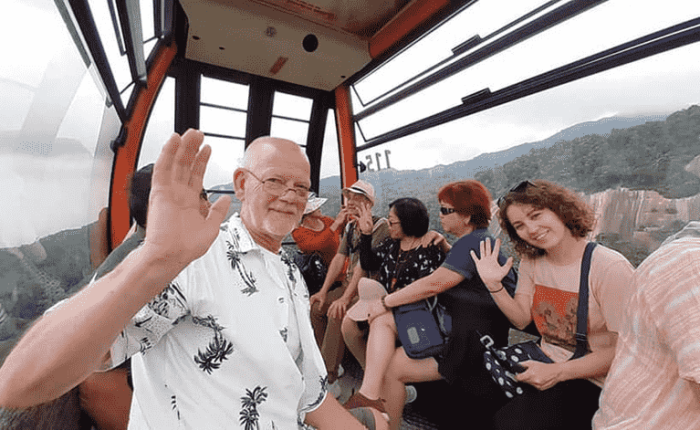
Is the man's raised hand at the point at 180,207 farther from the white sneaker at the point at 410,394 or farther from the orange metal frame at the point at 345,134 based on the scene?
the orange metal frame at the point at 345,134

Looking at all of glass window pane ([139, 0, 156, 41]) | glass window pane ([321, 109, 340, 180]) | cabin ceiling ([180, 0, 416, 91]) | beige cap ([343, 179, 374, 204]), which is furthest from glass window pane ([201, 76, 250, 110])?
beige cap ([343, 179, 374, 204])

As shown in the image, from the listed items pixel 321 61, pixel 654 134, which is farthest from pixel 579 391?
pixel 321 61

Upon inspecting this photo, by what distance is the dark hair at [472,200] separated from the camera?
4.63 feet

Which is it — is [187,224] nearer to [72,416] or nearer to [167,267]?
[167,267]

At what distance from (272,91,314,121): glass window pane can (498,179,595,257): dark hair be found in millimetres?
1783

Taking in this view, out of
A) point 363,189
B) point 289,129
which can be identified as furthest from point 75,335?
point 289,129

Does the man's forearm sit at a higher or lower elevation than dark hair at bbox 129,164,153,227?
lower

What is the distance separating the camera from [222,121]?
204 cm

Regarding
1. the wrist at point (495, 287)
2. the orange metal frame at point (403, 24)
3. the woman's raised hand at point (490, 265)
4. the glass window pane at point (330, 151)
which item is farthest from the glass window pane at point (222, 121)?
the wrist at point (495, 287)

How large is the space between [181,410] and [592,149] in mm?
1569

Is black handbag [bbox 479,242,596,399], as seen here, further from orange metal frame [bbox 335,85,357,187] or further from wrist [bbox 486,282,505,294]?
orange metal frame [bbox 335,85,357,187]

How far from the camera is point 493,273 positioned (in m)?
1.24

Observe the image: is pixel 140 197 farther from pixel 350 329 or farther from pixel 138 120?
pixel 350 329

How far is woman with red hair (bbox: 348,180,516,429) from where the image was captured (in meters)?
1.14
